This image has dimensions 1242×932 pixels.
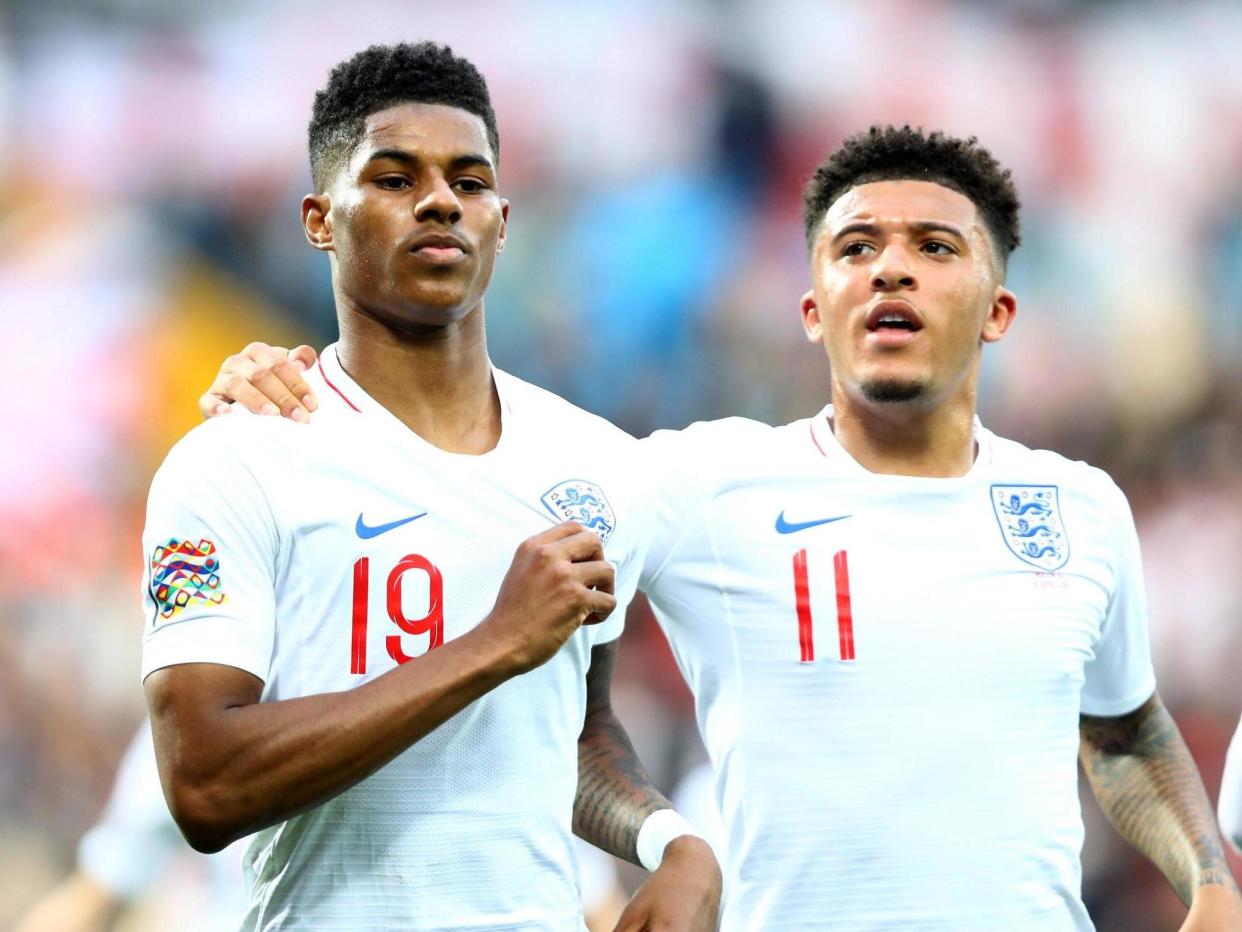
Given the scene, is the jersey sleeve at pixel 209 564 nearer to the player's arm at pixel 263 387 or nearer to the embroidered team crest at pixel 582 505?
the player's arm at pixel 263 387

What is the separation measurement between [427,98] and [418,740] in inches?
44.4

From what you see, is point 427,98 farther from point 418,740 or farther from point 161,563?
point 418,740

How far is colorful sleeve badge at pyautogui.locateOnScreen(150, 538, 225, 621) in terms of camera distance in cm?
251

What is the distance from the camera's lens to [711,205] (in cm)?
748

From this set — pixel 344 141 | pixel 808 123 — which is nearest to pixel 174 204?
pixel 808 123

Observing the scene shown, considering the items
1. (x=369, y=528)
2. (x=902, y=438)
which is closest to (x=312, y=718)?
(x=369, y=528)

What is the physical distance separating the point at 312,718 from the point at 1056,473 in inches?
70.0

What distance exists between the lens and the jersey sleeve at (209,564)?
2502 mm

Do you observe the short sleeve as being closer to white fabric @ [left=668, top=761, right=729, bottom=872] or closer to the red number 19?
the red number 19

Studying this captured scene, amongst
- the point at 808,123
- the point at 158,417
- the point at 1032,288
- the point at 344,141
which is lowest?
the point at 344,141

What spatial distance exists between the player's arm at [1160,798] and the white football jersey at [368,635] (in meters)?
1.36

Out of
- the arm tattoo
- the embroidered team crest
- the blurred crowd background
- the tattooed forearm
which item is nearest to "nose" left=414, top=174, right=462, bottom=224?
the embroidered team crest

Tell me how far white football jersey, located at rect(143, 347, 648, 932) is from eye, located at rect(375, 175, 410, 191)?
0.41m

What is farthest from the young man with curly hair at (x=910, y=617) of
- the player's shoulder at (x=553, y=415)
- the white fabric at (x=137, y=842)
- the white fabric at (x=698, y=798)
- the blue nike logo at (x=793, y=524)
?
the white fabric at (x=137, y=842)
